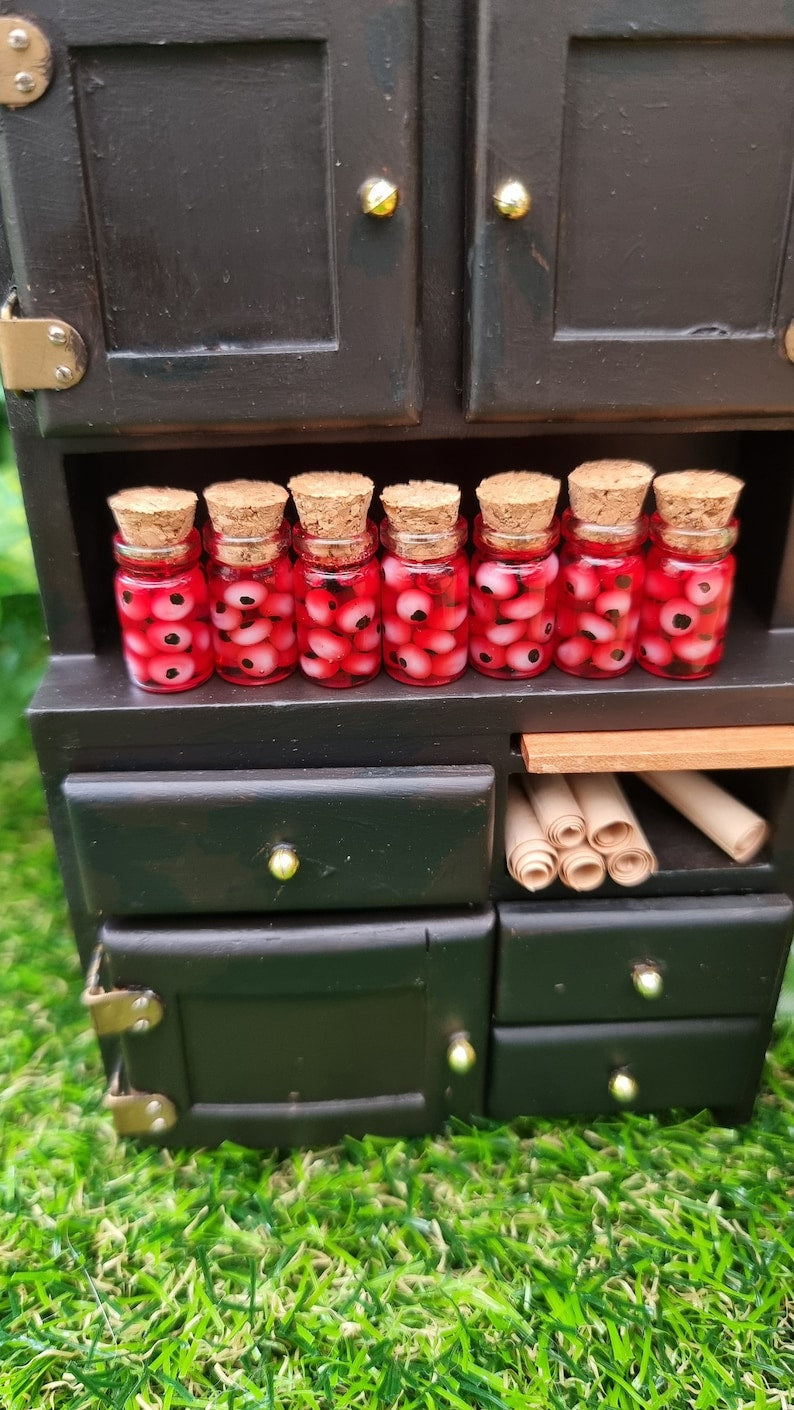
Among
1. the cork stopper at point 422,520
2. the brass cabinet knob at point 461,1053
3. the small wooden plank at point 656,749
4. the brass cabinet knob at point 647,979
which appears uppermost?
the cork stopper at point 422,520

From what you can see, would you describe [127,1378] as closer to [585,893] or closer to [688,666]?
[585,893]

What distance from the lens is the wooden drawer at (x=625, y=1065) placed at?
1323 mm

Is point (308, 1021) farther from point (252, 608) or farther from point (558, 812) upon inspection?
point (252, 608)

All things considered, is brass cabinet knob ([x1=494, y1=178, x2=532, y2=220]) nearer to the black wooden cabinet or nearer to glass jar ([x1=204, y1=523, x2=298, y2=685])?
the black wooden cabinet

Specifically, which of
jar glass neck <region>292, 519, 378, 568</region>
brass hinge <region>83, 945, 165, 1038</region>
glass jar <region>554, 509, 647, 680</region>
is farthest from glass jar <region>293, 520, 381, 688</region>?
brass hinge <region>83, 945, 165, 1038</region>

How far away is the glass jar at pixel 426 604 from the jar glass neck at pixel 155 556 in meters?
0.22

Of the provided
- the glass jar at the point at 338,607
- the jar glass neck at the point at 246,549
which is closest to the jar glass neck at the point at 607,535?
the glass jar at the point at 338,607

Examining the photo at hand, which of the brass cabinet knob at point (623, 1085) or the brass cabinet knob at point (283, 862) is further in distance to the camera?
the brass cabinet knob at point (623, 1085)

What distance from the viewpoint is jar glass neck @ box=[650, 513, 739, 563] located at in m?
1.13

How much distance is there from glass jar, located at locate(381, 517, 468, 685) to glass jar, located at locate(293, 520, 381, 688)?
0.07 feet

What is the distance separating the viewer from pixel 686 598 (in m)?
1.15

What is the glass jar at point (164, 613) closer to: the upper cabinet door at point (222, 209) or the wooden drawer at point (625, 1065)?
the upper cabinet door at point (222, 209)

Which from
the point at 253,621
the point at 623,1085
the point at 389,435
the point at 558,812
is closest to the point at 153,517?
the point at 253,621

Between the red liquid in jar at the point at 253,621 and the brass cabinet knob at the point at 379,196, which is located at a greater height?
the brass cabinet knob at the point at 379,196
